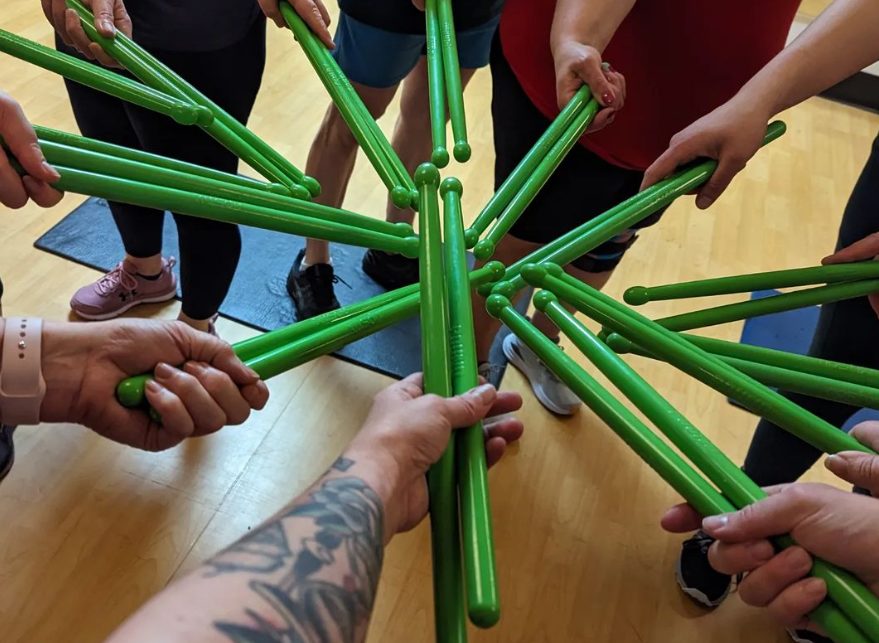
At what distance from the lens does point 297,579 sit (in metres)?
0.47

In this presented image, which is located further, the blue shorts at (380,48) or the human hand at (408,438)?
the blue shorts at (380,48)

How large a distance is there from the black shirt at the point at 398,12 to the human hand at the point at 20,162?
75 cm

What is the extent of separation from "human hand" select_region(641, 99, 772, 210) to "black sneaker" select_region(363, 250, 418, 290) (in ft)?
3.25

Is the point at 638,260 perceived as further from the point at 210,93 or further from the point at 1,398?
the point at 1,398

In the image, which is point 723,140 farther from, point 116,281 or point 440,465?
point 116,281

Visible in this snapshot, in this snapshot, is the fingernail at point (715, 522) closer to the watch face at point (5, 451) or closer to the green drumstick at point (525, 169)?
the green drumstick at point (525, 169)

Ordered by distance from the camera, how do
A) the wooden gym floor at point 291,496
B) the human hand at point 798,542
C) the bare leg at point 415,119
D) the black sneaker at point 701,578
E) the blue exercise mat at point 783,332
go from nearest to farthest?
the human hand at point 798,542 < the wooden gym floor at point 291,496 < the black sneaker at point 701,578 < the bare leg at point 415,119 < the blue exercise mat at point 783,332

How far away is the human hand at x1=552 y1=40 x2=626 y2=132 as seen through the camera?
0.92 metres

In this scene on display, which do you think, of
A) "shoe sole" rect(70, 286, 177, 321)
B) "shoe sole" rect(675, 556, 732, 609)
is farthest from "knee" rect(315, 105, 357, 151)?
"shoe sole" rect(675, 556, 732, 609)

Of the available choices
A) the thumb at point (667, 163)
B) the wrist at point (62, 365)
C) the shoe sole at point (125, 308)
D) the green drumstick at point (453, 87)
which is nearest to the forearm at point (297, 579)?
the wrist at point (62, 365)

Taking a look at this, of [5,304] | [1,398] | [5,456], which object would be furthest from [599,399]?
[5,304]

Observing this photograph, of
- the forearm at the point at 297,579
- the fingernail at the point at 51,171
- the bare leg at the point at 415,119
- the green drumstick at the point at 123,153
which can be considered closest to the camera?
the forearm at the point at 297,579

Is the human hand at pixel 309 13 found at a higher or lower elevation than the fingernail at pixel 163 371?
higher

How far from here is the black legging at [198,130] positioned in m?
1.08
